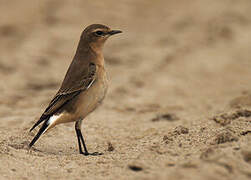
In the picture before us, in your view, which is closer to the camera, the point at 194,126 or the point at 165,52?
the point at 194,126

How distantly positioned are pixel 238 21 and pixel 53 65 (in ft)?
18.9

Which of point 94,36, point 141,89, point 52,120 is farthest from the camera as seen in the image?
point 141,89

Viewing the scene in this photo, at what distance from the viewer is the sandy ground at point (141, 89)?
566cm

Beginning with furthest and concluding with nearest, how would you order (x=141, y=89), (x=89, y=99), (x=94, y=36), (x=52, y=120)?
(x=141, y=89) → (x=94, y=36) → (x=89, y=99) → (x=52, y=120)

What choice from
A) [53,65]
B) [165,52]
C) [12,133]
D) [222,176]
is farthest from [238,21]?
[222,176]

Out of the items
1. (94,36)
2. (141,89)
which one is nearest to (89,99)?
(94,36)

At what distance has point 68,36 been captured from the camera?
45.4 feet

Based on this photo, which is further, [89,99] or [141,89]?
[141,89]

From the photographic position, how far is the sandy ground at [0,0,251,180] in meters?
5.66

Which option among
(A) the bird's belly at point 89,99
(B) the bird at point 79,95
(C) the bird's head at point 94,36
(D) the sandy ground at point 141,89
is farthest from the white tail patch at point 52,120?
(C) the bird's head at point 94,36

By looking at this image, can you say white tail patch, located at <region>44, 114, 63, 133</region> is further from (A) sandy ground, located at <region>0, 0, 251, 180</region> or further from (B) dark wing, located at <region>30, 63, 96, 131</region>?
(A) sandy ground, located at <region>0, 0, 251, 180</region>

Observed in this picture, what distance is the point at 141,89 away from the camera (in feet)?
34.8

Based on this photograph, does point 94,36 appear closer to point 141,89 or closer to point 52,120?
point 52,120

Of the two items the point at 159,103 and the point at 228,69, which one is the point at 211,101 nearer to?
the point at 159,103
